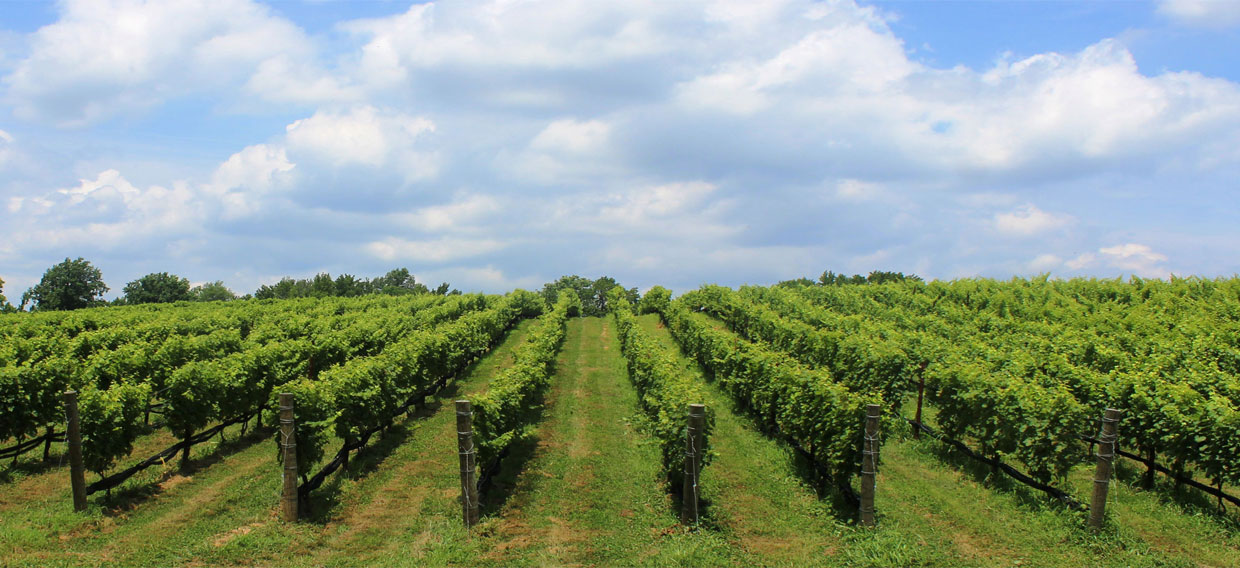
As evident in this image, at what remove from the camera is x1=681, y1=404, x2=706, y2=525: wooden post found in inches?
427

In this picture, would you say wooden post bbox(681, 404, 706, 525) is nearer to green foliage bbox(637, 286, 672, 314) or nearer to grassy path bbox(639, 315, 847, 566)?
grassy path bbox(639, 315, 847, 566)

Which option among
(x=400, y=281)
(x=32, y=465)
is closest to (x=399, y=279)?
(x=400, y=281)

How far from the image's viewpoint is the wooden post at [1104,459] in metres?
10.4

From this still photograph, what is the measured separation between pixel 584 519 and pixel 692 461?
2.48 meters

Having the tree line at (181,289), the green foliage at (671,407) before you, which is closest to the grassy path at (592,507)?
the green foliage at (671,407)

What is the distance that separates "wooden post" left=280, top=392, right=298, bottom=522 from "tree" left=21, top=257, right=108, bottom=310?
95129 millimetres

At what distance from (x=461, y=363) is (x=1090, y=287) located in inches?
1487

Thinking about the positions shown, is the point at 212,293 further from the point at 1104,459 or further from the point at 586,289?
the point at 1104,459

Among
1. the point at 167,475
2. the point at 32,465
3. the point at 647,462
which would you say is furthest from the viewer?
the point at 647,462

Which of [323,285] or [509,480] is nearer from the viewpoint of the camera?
[509,480]

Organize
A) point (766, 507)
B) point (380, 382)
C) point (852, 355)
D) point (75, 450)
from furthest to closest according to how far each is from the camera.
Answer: point (852, 355) < point (380, 382) < point (766, 507) < point (75, 450)

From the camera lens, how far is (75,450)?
459 inches

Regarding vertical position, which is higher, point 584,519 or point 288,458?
point 288,458

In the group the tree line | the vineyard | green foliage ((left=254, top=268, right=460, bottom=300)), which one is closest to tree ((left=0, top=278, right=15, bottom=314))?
the tree line
